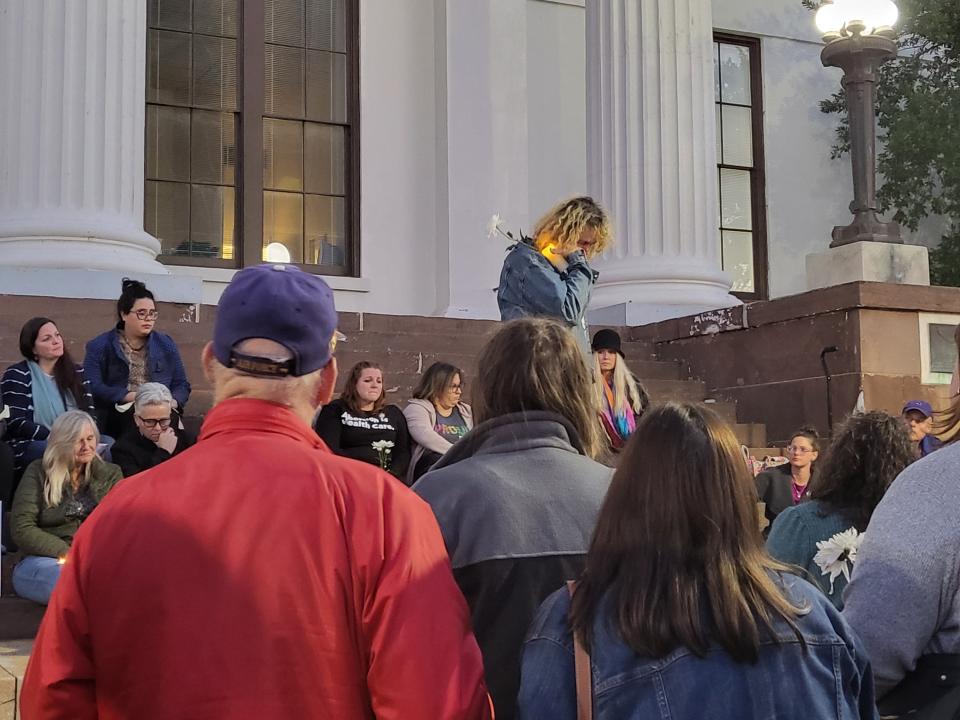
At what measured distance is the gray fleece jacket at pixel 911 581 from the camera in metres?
2.71

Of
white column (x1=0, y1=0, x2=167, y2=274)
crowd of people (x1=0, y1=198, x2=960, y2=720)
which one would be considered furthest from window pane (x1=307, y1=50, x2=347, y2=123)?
crowd of people (x1=0, y1=198, x2=960, y2=720)

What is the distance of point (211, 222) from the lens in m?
14.8

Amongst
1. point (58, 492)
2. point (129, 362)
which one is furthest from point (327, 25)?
point (58, 492)

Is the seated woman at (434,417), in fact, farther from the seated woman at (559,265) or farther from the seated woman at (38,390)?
the seated woman at (559,265)

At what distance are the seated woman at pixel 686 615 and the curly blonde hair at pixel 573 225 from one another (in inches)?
175

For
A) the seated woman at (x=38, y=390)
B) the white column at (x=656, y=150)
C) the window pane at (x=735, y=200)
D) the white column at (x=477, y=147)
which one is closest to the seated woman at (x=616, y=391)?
the seated woman at (x=38, y=390)

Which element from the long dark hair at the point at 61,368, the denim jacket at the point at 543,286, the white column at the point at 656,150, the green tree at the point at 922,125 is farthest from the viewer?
the green tree at the point at 922,125

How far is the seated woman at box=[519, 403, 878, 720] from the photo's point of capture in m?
2.24

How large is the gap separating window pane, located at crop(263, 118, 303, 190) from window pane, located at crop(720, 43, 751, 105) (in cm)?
570

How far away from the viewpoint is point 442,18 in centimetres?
1551

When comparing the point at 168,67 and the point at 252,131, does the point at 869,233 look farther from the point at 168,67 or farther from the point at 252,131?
the point at 168,67

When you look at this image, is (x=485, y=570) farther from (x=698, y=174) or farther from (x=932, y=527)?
(x=698, y=174)

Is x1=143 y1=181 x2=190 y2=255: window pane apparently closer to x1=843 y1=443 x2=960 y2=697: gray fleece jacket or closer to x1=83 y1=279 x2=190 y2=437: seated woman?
x1=83 y1=279 x2=190 y2=437: seated woman

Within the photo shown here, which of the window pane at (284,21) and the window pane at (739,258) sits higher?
the window pane at (284,21)
